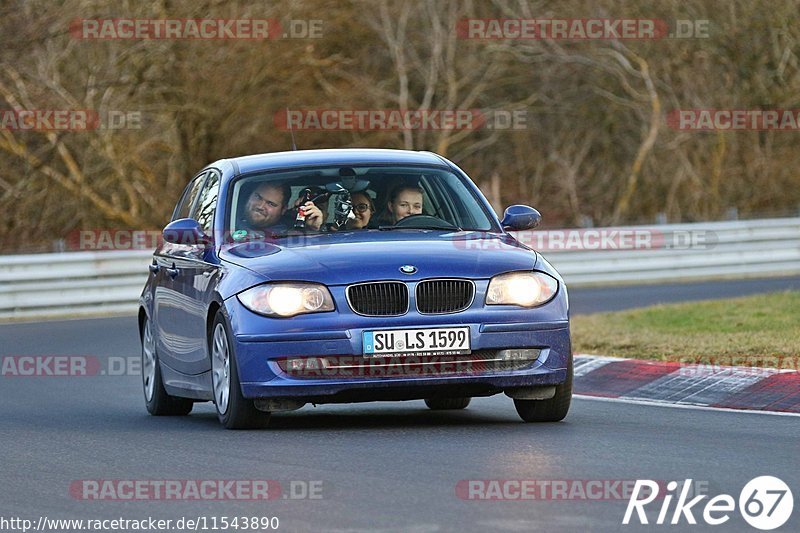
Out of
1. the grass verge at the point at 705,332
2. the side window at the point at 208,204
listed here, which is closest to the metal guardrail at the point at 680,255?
the grass verge at the point at 705,332

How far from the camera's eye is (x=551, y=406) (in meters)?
10.6

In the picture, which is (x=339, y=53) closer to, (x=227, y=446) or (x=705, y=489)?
(x=227, y=446)

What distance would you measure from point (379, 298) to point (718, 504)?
3.23 m

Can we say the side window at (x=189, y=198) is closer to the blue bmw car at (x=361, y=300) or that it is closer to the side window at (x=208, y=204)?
the side window at (x=208, y=204)

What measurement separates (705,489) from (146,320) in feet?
20.3

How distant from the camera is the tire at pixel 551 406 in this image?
34.7ft

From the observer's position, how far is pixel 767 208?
3562 centimetres

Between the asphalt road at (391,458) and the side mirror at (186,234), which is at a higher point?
the side mirror at (186,234)

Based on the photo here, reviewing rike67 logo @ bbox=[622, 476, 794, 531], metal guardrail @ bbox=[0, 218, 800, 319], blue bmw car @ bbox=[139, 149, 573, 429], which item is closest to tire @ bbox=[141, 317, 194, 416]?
blue bmw car @ bbox=[139, 149, 573, 429]

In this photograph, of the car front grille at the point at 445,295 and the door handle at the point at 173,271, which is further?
the door handle at the point at 173,271

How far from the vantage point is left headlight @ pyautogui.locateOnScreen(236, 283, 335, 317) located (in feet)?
33.0

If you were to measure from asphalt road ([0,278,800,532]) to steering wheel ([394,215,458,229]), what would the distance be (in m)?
1.17

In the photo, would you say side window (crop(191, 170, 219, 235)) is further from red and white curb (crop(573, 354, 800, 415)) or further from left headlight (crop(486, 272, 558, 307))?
red and white curb (crop(573, 354, 800, 415))

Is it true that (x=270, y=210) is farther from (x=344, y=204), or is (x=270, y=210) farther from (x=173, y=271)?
(x=173, y=271)
